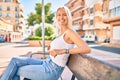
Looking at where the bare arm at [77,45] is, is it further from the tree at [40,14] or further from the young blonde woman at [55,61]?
the tree at [40,14]

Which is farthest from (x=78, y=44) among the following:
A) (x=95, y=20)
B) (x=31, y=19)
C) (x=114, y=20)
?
(x=31, y=19)

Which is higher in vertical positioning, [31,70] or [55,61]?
[55,61]

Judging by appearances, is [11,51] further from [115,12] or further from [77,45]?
[115,12]

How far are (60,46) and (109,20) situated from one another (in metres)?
30.8

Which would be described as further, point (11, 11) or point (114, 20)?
point (11, 11)

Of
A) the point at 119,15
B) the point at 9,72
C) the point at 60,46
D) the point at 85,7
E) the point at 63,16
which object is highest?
the point at 85,7

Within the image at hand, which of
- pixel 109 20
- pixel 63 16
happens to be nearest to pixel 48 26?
pixel 109 20

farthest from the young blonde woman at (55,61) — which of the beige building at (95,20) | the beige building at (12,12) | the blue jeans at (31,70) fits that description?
the beige building at (12,12)

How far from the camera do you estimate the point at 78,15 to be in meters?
58.8

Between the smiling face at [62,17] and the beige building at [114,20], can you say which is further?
the beige building at [114,20]

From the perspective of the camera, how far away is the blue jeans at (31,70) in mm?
2873

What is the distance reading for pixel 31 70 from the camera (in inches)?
116

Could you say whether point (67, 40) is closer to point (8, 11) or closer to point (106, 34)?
point (106, 34)

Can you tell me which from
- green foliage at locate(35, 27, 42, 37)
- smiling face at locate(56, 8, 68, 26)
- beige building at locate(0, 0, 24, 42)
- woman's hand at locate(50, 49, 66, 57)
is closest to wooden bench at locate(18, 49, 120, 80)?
woman's hand at locate(50, 49, 66, 57)
